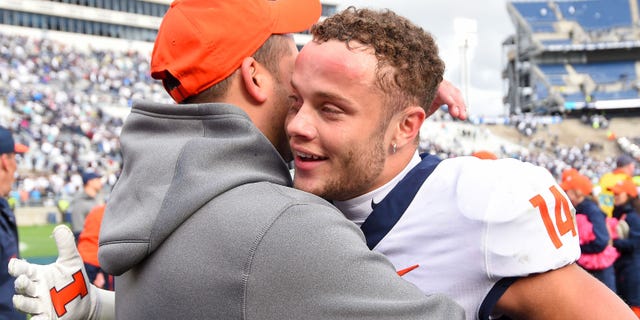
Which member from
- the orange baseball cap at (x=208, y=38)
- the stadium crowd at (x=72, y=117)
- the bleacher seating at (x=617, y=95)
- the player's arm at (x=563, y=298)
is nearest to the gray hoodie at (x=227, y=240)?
the orange baseball cap at (x=208, y=38)

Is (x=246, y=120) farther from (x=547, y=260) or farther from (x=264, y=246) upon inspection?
(x=547, y=260)

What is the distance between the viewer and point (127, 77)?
121 ft

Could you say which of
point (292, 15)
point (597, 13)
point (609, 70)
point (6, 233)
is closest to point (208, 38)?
point (292, 15)

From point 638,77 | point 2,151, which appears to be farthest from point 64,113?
point 638,77

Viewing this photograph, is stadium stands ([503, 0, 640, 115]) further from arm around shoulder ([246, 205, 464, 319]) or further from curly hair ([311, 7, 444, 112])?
arm around shoulder ([246, 205, 464, 319])

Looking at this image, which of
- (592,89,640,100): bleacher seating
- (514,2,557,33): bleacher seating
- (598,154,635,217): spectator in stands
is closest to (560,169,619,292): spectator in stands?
(598,154,635,217): spectator in stands

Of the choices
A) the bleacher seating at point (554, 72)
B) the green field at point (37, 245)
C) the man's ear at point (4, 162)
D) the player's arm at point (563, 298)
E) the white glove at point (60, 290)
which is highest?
the player's arm at point (563, 298)

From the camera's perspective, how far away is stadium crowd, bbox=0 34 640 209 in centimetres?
2275

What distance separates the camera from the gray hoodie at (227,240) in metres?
1.20

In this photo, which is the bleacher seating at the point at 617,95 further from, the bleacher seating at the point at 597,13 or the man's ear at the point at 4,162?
the man's ear at the point at 4,162

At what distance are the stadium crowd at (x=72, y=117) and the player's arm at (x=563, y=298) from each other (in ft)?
52.5

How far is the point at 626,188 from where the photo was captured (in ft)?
24.3

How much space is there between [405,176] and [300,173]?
293mm

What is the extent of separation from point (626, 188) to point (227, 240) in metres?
7.19
